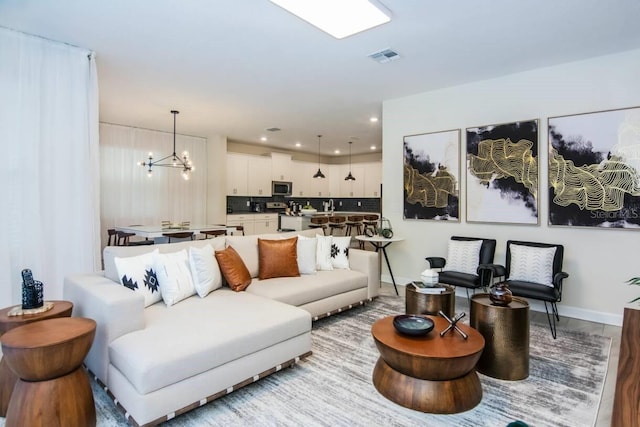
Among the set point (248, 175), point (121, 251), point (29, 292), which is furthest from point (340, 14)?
point (248, 175)

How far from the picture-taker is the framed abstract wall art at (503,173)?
Answer: 4.08m

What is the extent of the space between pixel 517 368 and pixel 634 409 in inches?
48.6

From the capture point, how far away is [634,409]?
1.34 meters

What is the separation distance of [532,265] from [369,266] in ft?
5.61

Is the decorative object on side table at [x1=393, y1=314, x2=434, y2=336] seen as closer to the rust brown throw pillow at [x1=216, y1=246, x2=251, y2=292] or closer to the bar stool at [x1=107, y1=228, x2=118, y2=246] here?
the rust brown throw pillow at [x1=216, y1=246, x2=251, y2=292]

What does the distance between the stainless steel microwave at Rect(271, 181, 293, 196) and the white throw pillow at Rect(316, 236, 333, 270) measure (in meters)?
5.44

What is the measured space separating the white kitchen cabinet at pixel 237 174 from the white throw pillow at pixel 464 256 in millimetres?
5741

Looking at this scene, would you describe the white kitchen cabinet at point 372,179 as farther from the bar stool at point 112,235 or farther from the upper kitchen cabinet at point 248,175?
the bar stool at point 112,235

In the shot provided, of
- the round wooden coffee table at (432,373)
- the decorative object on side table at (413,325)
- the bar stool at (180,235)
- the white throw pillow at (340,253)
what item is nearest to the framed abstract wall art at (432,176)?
the white throw pillow at (340,253)

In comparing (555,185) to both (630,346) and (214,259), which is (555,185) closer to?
(630,346)

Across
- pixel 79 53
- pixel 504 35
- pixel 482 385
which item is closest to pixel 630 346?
pixel 482 385

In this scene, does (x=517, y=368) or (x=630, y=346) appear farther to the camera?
(x=517, y=368)

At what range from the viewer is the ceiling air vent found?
3627mm

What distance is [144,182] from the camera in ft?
24.5
